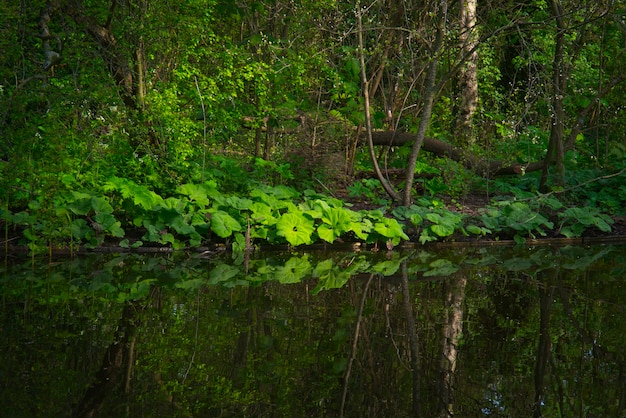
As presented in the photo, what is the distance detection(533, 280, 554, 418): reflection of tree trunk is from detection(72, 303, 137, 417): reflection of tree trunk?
1.73 meters

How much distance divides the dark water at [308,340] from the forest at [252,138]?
111 centimetres

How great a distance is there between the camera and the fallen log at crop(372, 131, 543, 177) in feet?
36.9

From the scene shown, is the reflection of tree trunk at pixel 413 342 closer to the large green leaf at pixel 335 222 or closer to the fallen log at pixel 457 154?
the large green leaf at pixel 335 222

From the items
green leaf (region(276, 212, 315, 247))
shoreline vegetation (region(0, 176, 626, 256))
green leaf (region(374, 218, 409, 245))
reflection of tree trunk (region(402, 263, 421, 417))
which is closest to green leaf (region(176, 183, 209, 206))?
shoreline vegetation (region(0, 176, 626, 256))

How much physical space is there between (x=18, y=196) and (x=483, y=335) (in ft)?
16.6


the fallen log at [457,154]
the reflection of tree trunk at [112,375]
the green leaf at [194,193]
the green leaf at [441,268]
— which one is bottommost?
the reflection of tree trunk at [112,375]

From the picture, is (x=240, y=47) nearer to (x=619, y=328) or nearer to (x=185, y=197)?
(x=185, y=197)

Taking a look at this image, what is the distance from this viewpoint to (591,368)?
3934mm

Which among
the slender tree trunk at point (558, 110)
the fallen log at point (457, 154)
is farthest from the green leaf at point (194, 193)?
the slender tree trunk at point (558, 110)

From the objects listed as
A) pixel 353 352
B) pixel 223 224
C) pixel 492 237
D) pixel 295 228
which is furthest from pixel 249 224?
pixel 353 352

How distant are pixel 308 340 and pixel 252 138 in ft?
27.0

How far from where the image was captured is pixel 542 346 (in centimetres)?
435

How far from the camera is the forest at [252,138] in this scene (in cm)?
801

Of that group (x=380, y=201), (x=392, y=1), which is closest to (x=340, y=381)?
(x=380, y=201)
